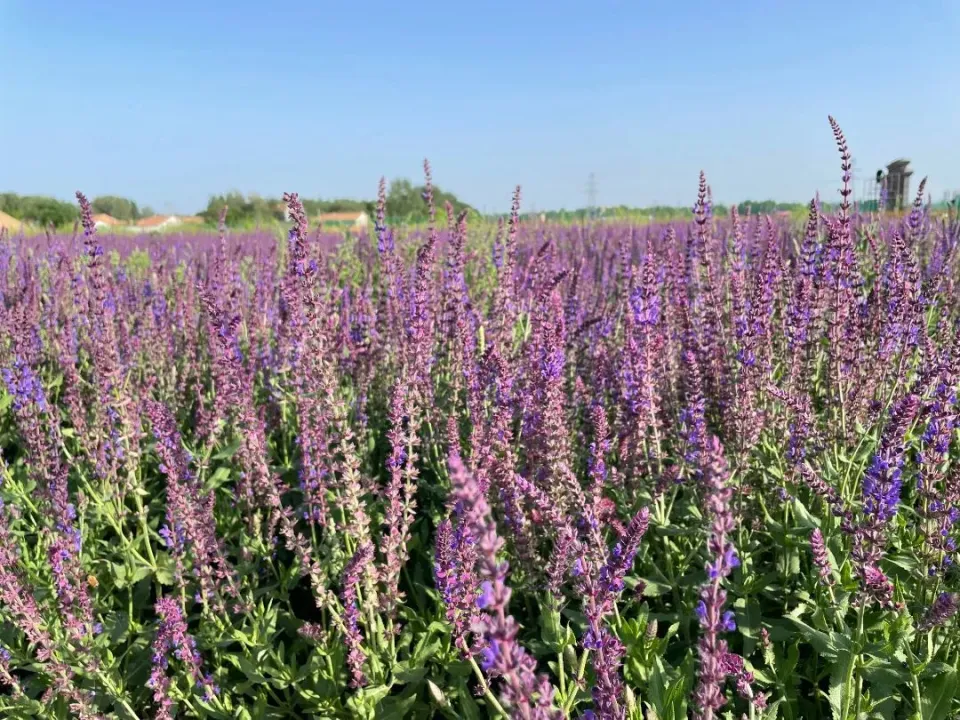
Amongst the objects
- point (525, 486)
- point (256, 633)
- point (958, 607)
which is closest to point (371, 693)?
point (256, 633)

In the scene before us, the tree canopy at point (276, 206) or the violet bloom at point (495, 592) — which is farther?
the tree canopy at point (276, 206)

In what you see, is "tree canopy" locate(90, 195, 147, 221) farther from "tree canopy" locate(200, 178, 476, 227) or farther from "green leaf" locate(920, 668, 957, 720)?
"green leaf" locate(920, 668, 957, 720)

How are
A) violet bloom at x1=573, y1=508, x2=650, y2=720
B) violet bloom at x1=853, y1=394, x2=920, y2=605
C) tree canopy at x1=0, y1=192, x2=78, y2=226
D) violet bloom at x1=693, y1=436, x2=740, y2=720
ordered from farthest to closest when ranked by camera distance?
tree canopy at x1=0, y1=192, x2=78, y2=226, violet bloom at x1=853, y1=394, x2=920, y2=605, violet bloom at x1=573, y1=508, x2=650, y2=720, violet bloom at x1=693, y1=436, x2=740, y2=720

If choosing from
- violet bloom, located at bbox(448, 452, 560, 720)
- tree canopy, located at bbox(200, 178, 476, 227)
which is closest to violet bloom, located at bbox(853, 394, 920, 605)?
violet bloom, located at bbox(448, 452, 560, 720)

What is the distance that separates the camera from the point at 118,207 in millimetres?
39781

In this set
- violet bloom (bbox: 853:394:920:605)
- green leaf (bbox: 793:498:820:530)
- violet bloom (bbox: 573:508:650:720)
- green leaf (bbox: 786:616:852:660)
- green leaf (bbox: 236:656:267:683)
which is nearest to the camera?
violet bloom (bbox: 573:508:650:720)

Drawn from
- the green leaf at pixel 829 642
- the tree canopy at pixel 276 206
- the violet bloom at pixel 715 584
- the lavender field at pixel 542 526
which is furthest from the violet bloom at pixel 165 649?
the tree canopy at pixel 276 206

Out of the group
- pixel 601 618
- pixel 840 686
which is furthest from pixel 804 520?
pixel 601 618

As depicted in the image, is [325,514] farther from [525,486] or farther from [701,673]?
[701,673]

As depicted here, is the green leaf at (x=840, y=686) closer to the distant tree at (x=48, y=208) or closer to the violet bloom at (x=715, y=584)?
the violet bloom at (x=715, y=584)

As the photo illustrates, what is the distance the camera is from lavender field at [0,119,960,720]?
211cm

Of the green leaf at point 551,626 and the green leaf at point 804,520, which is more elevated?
the green leaf at point 804,520

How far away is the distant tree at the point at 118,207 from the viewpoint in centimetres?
3789

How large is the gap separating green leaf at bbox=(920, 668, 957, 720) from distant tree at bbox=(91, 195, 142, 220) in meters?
41.5
